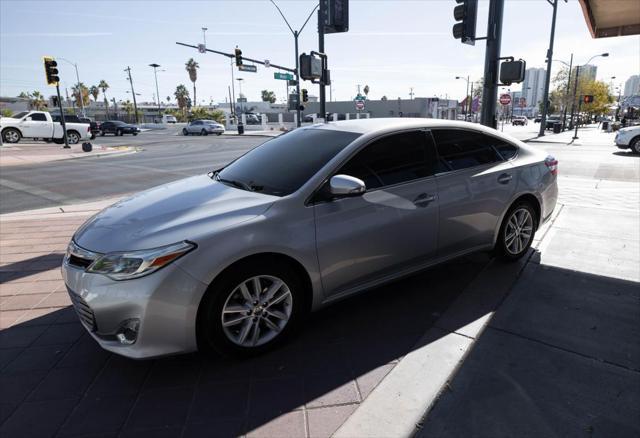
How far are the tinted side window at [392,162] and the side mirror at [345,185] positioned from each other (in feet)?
0.68

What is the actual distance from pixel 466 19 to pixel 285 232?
293 inches

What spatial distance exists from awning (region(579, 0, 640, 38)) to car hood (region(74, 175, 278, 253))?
6605mm

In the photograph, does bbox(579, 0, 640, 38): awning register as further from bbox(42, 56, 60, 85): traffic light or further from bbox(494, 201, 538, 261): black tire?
bbox(42, 56, 60, 85): traffic light

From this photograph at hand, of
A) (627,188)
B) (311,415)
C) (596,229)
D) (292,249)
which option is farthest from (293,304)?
(627,188)

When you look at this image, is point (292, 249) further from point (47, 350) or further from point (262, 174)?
point (47, 350)

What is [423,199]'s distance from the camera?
3641 mm

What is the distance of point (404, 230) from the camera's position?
3.53m

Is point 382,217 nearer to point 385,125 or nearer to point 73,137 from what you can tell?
point 385,125

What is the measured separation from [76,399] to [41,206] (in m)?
7.65

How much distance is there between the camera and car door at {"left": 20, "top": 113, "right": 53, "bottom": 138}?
2573 cm

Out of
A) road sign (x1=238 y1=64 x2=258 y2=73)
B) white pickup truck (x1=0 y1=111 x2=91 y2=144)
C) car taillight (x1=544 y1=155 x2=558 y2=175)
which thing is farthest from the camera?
road sign (x1=238 y1=64 x2=258 y2=73)

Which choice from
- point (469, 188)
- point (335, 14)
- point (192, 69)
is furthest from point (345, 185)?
point (192, 69)

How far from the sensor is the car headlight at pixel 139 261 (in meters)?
2.58

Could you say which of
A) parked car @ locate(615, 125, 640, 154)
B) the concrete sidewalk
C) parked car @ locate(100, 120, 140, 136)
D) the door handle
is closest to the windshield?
the door handle
